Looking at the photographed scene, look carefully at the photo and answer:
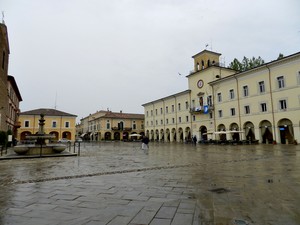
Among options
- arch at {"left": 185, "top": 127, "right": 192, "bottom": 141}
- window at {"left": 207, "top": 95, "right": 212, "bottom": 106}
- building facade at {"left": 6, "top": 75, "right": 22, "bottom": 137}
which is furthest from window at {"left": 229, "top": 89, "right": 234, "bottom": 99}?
building facade at {"left": 6, "top": 75, "right": 22, "bottom": 137}

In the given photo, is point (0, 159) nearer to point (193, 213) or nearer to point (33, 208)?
point (33, 208)

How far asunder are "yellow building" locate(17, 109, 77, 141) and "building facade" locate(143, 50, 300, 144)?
80.9ft

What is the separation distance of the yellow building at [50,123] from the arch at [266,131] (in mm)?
44500

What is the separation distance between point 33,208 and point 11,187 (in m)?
2.17

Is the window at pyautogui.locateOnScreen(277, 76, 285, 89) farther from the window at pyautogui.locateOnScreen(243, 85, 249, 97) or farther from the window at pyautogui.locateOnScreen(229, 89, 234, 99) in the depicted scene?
the window at pyautogui.locateOnScreen(229, 89, 234, 99)

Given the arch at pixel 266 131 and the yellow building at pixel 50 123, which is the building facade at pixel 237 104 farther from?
the yellow building at pixel 50 123

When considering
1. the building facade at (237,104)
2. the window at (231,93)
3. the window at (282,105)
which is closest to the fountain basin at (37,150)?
the building facade at (237,104)

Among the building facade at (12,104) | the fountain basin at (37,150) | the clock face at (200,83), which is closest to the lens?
the fountain basin at (37,150)

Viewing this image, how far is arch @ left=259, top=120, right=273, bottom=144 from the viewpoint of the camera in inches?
1156

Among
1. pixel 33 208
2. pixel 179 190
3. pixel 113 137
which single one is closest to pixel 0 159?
pixel 33 208

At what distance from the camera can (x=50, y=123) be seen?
180ft

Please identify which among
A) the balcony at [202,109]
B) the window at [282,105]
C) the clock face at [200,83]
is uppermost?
the clock face at [200,83]

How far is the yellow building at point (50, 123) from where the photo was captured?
53938 millimetres

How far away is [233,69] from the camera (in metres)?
40.7
